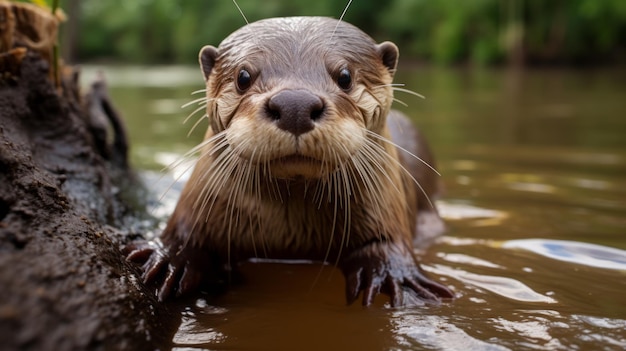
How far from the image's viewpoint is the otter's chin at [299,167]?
6.05 feet

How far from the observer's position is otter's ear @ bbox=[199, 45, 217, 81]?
2.37 metres

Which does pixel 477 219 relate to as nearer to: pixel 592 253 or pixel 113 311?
pixel 592 253

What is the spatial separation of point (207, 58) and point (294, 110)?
76 centimetres

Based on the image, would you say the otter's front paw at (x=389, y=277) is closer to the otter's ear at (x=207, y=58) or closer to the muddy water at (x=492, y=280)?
the muddy water at (x=492, y=280)

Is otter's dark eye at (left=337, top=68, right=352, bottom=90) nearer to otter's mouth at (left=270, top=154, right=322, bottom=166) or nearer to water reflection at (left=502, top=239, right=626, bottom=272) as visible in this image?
otter's mouth at (left=270, top=154, right=322, bottom=166)

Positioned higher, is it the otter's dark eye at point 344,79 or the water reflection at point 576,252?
the otter's dark eye at point 344,79

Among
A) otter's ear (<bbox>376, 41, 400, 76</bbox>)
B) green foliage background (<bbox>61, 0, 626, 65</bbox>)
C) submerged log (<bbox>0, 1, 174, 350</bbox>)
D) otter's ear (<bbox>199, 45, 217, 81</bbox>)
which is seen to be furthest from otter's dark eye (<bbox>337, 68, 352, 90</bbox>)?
green foliage background (<bbox>61, 0, 626, 65</bbox>)

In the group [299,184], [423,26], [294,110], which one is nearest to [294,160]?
[294,110]

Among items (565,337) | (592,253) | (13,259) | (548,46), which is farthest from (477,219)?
(548,46)

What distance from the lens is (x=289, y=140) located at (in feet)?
5.82

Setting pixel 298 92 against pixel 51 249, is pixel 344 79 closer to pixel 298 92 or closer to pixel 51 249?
pixel 298 92

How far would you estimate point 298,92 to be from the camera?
70.9 inches

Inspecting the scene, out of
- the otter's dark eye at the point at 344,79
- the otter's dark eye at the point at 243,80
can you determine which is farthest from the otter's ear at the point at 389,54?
the otter's dark eye at the point at 243,80

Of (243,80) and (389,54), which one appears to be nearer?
(243,80)
